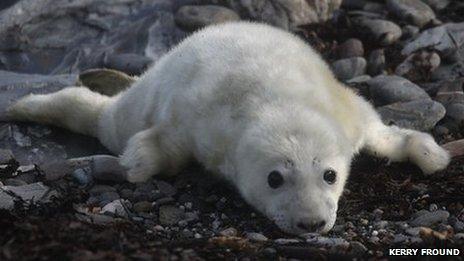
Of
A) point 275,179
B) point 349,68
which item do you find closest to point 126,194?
point 275,179

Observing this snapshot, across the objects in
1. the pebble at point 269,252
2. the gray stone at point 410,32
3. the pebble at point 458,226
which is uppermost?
the pebble at point 269,252

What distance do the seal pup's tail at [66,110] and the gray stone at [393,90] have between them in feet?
A: 7.03

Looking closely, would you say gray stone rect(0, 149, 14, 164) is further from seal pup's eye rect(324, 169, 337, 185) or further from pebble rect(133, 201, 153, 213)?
seal pup's eye rect(324, 169, 337, 185)

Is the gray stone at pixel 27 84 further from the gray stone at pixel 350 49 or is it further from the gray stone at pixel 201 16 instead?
the gray stone at pixel 350 49

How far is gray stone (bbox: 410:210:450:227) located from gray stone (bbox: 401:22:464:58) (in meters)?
3.60

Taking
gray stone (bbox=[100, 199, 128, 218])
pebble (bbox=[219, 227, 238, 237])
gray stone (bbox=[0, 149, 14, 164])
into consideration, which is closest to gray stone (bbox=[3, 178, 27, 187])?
gray stone (bbox=[0, 149, 14, 164])

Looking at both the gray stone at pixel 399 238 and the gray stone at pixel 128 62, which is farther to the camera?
the gray stone at pixel 128 62

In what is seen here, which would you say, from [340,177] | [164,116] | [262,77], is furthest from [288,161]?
[164,116]

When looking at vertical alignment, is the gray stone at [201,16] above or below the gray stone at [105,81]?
below

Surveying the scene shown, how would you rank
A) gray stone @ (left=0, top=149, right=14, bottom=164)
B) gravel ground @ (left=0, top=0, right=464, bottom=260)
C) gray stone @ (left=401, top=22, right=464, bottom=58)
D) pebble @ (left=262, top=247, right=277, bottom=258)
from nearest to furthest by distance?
gravel ground @ (left=0, top=0, right=464, bottom=260), pebble @ (left=262, top=247, right=277, bottom=258), gray stone @ (left=0, top=149, right=14, bottom=164), gray stone @ (left=401, top=22, right=464, bottom=58)

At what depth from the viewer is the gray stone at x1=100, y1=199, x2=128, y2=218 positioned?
4.87m

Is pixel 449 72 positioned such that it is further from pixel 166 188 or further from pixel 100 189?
pixel 100 189

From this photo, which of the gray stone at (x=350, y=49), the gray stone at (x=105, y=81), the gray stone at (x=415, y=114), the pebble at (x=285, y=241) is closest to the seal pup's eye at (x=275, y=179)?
the pebble at (x=285, y=241)

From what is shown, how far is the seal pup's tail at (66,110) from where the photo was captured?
690cm
